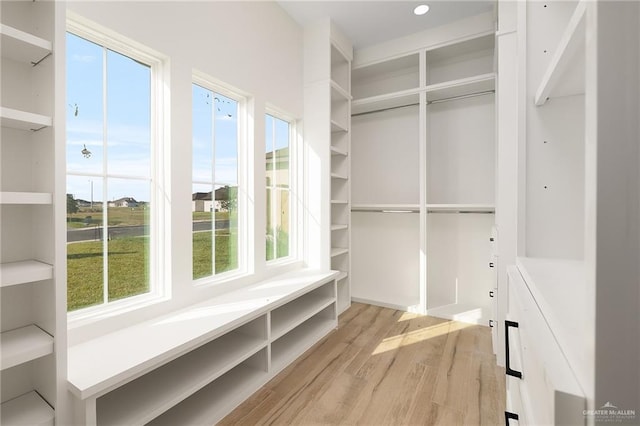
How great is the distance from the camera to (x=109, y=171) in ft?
5.43

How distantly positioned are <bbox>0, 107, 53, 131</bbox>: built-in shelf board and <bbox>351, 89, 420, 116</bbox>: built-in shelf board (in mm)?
2931

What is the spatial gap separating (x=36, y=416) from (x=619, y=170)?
1747 millimetres

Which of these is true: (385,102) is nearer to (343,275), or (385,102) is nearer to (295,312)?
(343,275)

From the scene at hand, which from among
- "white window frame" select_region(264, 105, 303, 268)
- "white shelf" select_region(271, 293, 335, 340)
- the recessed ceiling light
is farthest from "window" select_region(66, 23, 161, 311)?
the recessed ceiling light

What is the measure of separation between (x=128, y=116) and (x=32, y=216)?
2.59 ft

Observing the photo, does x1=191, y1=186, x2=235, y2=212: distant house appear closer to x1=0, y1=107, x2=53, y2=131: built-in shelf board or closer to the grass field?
the grass field

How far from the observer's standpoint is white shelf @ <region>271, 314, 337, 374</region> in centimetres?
223

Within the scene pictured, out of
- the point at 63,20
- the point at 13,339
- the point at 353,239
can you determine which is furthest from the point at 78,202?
the point at 353,239

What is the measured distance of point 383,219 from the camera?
12.2ft

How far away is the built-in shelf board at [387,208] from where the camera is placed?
3260mm

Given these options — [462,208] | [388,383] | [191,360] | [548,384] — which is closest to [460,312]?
[462,208]

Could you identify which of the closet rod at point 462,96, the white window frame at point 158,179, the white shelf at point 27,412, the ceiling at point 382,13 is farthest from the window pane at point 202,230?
the closet rod at point 462,96

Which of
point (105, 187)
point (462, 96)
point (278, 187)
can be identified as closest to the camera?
point (105, 187)

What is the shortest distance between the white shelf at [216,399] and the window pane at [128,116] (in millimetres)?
1234
